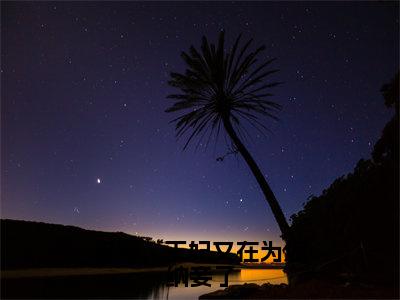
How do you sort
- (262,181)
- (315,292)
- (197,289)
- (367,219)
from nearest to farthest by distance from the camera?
(315,292) < (367,219) < (262,181) < (197,289)

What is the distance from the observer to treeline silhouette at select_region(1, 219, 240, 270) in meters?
19.2

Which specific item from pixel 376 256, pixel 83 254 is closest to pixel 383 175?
pixel 376 256

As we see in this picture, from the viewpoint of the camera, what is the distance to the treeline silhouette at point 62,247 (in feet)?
63.1

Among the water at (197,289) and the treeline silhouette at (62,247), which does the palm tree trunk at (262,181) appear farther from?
the treeline silhouette at (62,247)

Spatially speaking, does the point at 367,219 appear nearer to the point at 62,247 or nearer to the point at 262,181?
the point at 262,181

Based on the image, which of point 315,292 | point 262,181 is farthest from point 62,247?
point 315,292

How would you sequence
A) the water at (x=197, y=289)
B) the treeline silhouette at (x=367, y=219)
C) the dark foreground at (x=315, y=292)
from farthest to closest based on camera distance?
the water at (x=197, y=289) < the treeline silhouette at (x=367, y=219) < the dark foreground at (x=315, y=292)

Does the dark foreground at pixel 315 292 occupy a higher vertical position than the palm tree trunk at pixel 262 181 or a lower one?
lower

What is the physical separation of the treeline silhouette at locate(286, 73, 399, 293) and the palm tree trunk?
2.67m

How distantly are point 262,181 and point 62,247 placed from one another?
1219 cm

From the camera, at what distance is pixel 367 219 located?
13070mm

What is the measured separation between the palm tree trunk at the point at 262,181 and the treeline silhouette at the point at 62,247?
10665 mm

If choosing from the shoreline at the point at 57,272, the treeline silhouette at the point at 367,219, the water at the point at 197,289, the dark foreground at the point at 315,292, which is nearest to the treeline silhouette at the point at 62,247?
the shoreline at the point at 57,272

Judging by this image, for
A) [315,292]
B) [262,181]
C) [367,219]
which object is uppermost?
[262,181]
